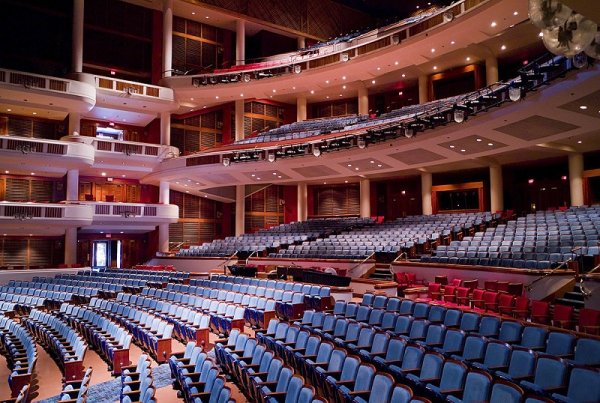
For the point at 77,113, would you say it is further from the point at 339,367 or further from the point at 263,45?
the point at 339,367

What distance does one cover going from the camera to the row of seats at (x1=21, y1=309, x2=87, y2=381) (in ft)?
16.2

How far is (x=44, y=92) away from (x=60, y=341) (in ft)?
34.0

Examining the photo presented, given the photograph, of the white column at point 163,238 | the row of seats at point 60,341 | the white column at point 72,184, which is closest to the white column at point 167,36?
the white column at point 72,184

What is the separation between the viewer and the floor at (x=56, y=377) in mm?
4469

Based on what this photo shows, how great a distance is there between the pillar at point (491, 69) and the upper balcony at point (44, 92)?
11943 millimetres

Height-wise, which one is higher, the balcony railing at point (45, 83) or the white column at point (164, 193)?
the balcony railing at point (45, 83)

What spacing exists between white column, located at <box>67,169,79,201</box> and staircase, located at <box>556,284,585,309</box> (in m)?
13.5

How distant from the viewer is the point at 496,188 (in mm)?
13367

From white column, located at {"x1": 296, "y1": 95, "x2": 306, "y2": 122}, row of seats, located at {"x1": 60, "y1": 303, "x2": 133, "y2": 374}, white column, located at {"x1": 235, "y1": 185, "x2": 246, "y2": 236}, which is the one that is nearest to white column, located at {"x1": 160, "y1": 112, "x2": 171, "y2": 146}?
white column, located at {"x1": 235, "y1": 185, "x2": 246, "y2": 236}

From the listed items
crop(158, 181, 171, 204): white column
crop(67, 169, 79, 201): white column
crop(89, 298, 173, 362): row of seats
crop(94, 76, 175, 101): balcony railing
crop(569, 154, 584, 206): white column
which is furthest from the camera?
crop(158, 181, 171, 204): white column

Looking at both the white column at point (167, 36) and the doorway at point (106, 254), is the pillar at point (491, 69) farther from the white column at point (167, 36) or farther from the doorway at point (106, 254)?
the doorway at point (106, 254)

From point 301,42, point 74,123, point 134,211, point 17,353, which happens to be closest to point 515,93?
point 17,353

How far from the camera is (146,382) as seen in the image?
12.0ft

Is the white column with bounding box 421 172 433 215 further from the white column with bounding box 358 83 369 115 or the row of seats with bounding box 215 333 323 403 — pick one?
the row of seats with bounding box 215 333 323 403
